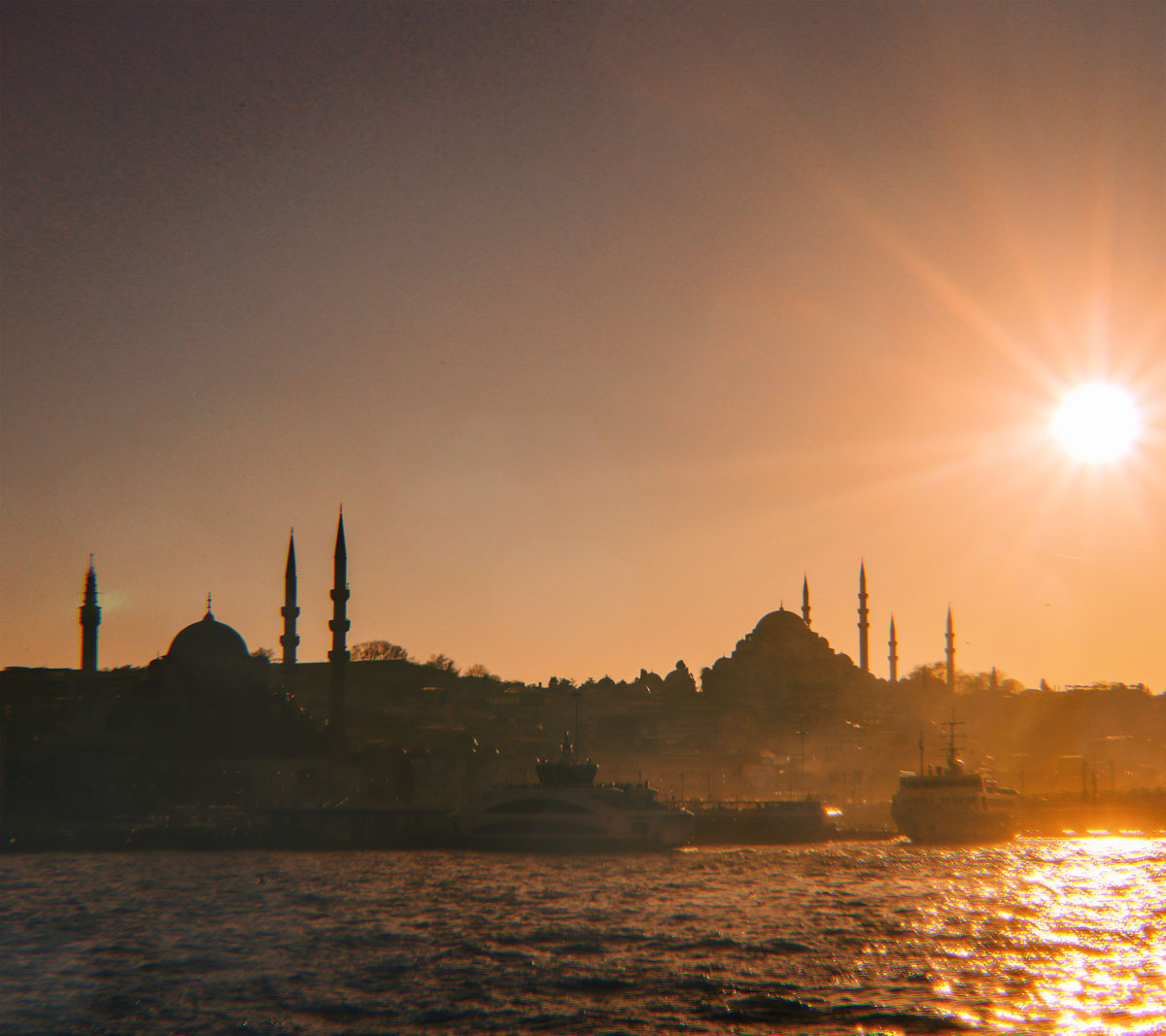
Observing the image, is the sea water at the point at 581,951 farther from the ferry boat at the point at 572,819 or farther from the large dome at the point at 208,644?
the large dome at the point at 208,644

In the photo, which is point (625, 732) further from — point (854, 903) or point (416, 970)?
point (416, 970)

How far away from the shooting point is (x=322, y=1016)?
34.3 meters

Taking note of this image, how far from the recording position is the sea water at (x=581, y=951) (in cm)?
3444

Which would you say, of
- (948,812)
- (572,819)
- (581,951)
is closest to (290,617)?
(572,819)

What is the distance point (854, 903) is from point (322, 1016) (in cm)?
2974

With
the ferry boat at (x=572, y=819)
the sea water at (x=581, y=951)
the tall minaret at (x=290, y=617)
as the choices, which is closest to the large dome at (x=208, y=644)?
the tall minaret at (x=290, y=617)

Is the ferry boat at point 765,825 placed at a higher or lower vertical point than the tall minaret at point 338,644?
lower

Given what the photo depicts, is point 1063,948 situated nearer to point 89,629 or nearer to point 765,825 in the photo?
point 765,825

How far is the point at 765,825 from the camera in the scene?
10056 centimetres

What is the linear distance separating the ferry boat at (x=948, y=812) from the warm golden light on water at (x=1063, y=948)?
2373cm

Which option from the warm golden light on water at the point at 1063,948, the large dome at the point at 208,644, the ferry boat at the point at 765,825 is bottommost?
the ferry boat at the point at 765,825

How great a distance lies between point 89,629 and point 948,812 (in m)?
73.4

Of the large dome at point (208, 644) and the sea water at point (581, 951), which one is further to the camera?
the large dome at point (208, 644)

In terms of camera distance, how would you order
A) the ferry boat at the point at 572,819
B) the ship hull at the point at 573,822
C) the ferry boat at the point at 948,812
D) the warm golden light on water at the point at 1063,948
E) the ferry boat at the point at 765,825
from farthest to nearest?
the ferry boat at the point at 948,812 < the ferry boat at the point at 765,825 < the ferry boat at the point at 572,819 < the ship hull at the point at 573,822 < the warm golden light on water at the point at 1063,948
